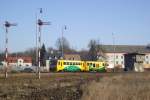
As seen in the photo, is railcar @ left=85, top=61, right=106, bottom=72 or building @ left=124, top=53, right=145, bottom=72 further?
building @ left=124, top=53, right=145, bottom=72

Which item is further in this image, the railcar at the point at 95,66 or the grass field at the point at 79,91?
the railcar at the point at 95,66

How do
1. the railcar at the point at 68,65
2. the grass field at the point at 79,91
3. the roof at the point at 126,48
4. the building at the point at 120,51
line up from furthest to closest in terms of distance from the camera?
the roof at the point at 126,48 → the building at the point at 120,51 → the railcar at the point at 68,65 → the grass field at the point at 79,91

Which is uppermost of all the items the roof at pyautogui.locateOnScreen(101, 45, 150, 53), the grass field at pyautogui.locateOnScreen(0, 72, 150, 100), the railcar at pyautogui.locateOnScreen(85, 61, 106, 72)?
the roof at pyautogui.locateOnScreen(101, 45, 150, 53)

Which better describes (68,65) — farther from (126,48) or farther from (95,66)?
(126,48)

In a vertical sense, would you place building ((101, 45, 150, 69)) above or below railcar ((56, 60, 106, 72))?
above

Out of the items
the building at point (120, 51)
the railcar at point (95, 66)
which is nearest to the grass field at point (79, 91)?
the railcar at point (95, 66)

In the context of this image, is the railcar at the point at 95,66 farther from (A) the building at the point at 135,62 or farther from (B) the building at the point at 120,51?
(B) the building at the point at 120,51

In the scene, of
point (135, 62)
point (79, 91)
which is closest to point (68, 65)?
point (135, 62)

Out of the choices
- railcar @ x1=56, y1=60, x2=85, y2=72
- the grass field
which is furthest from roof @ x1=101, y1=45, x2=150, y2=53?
the grass field

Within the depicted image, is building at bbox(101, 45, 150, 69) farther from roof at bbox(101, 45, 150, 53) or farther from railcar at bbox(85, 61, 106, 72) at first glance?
railcar at bbox(85, 61, 106, 72)

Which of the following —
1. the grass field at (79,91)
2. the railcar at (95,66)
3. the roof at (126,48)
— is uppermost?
the roof at (126,48)

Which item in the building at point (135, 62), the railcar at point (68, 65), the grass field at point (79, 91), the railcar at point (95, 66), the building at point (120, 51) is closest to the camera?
the grass field at point (79, 91)

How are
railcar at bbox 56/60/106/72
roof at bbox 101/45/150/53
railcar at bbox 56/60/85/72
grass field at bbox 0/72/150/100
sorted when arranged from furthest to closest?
roof at bbox 101/45/150/53 → railcar at bbox 56/60/106/72 → railcar at bbox 56/60/85/72 → grass field at bbox 0/72/150/100

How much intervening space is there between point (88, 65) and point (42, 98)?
65.0 m
